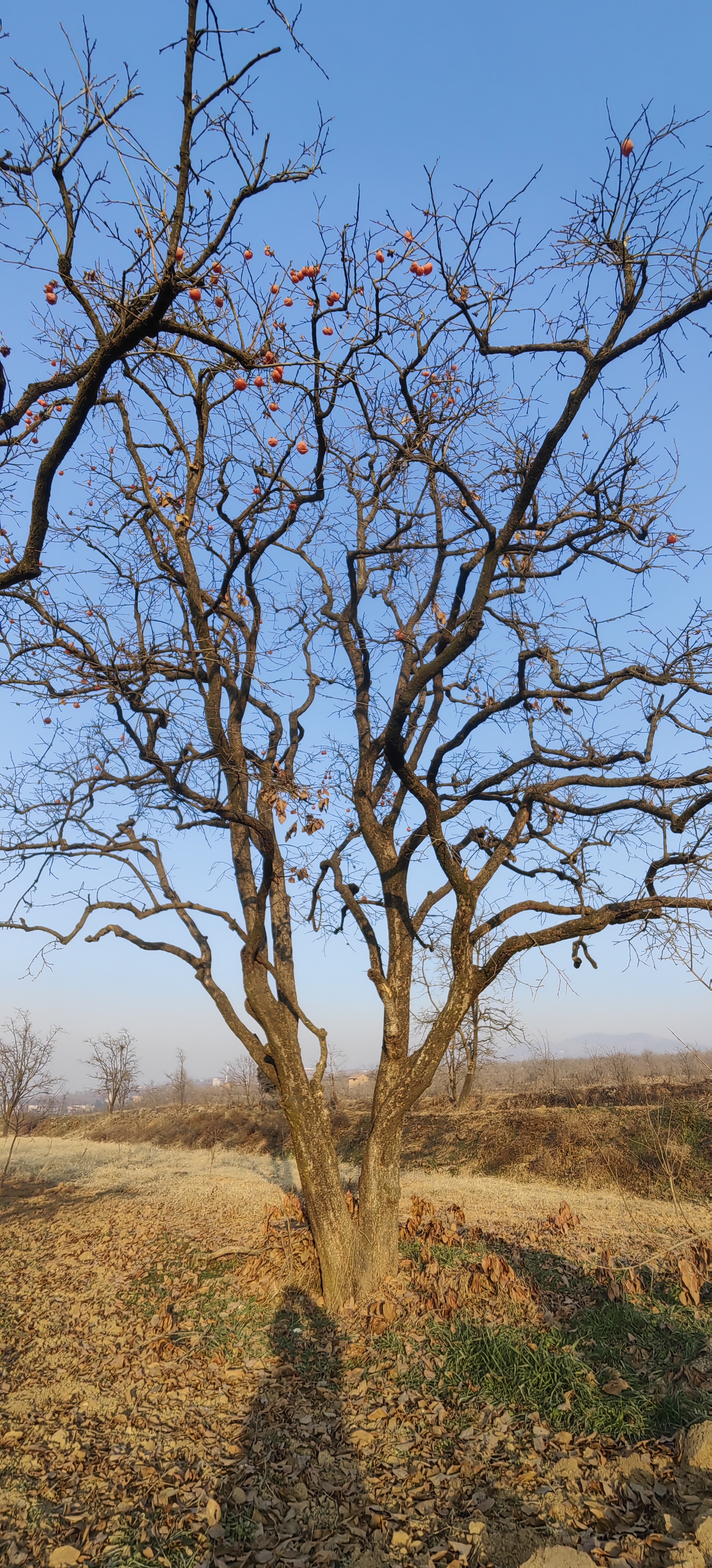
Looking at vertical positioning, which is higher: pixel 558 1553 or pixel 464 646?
pixel 464 646

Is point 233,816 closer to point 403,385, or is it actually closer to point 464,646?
point 464,646

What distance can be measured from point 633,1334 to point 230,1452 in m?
2.57

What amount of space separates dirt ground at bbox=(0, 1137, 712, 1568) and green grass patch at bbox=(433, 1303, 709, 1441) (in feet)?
0.05

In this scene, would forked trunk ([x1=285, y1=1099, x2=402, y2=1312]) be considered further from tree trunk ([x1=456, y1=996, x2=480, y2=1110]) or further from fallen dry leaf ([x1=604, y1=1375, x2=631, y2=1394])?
tree trunk ([x1=456, y1=996, x2=480, y2=1110])

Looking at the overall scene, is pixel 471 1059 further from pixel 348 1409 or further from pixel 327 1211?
pixel 348 1409

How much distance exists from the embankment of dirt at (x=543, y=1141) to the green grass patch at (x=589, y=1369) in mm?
1782

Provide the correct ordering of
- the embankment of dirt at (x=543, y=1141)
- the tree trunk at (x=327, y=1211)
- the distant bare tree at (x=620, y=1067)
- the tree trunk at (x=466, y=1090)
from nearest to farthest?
the tree trunk at (x=327, y=1211)
the embankment of dirt at (x=543, y=1141)
the tree trunk at (x=466, y=1090)
the distant bare tree at (x=620, y=1067)

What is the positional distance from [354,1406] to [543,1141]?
11.2 m

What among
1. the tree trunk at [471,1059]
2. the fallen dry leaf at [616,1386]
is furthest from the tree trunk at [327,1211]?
the tree trunk at [471,1059]

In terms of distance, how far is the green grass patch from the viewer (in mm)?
4113

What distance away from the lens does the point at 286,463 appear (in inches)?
222

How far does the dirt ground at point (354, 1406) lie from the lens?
3.58 metres

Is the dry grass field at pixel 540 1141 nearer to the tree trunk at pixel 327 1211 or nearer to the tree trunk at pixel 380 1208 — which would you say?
the tree trunk at pixel 380 1208

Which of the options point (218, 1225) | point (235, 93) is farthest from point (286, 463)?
point (218, 1225)
